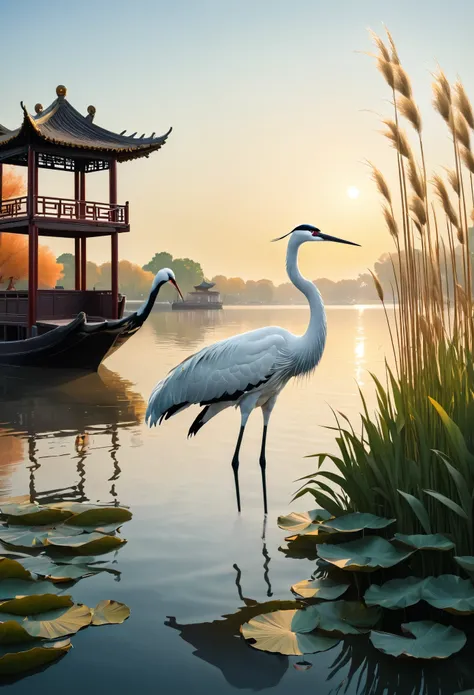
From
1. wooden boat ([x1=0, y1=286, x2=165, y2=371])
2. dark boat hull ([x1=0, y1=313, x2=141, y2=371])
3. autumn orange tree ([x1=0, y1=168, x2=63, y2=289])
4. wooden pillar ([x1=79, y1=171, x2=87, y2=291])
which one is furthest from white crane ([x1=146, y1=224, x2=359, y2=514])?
autumn orange tree ([x1=0, y1=168, x2=63, y2=289])

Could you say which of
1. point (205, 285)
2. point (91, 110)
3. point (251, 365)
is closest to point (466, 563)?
point (251, 365)

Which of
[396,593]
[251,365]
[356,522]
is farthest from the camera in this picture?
[251,365]

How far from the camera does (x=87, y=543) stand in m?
3.77

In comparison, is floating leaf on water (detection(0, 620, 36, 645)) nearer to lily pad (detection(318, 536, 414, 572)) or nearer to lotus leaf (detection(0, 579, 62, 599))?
lotus leaf (detection(0, 579, 62, 599))

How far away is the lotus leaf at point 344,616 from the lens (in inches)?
113

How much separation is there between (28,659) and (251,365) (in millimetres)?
2505

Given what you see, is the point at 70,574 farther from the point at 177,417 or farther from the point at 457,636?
the point at 177,417

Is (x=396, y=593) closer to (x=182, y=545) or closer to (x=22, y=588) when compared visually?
(x=182, y=545)

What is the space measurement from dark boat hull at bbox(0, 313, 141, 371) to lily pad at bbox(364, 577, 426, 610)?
422 inches

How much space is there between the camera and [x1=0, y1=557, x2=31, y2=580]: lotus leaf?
10.5 ft

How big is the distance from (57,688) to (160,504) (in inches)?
91.6

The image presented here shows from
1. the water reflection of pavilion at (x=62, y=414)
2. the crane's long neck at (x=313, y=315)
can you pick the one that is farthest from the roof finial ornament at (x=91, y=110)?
the crane's long neck at (x=313, y=315)

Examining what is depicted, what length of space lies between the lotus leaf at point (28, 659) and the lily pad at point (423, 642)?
3.97 ft

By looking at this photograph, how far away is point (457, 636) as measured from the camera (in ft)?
8.78
